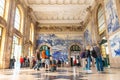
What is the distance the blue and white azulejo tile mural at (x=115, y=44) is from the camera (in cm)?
842

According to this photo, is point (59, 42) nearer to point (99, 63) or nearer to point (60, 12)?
point (60, 12)

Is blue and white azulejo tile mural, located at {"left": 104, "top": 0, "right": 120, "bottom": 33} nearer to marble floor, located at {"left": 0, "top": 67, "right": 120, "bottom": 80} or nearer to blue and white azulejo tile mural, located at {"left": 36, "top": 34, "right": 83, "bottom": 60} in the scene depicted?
marble floor, located at {"left": 0, "top": 67, "right": 120, "bottom": 80}

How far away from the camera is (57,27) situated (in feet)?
69.6

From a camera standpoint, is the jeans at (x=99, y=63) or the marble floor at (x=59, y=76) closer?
the marble floor at (x=59, y=76)

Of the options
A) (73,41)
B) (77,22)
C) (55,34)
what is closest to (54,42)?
(55,34)

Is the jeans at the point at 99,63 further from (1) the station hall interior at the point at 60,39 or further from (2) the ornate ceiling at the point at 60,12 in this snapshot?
(2) the ornate ceiling at the point at 60,12

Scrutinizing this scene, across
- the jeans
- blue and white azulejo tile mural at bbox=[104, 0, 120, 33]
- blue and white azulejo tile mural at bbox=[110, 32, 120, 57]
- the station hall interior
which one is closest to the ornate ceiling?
the station hall interior

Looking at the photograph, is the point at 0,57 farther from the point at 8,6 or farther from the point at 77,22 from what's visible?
the point at 77,22

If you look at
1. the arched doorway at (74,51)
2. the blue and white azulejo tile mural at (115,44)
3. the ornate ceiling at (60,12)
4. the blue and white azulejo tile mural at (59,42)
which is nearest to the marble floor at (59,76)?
the blue and white azulejo tile mural at (115,44)

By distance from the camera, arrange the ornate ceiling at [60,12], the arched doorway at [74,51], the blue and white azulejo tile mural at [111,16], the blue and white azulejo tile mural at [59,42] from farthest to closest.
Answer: the arched doorway at [74,51] < the blue and white azulejo tile mural at [59,42] < the ornate ceiling at [60,12] < the blue and white azulejo tile mural at [111,16]

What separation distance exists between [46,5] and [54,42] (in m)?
7.07

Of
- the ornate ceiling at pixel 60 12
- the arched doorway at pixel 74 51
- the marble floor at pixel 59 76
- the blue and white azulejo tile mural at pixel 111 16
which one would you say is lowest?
the marble floor at pixel 59 76

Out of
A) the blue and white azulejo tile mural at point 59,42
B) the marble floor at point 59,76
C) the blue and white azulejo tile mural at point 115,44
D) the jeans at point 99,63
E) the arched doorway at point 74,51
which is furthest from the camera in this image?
the arched doorway at point 74,51

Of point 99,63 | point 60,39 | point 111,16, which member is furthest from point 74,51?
point 99,63
